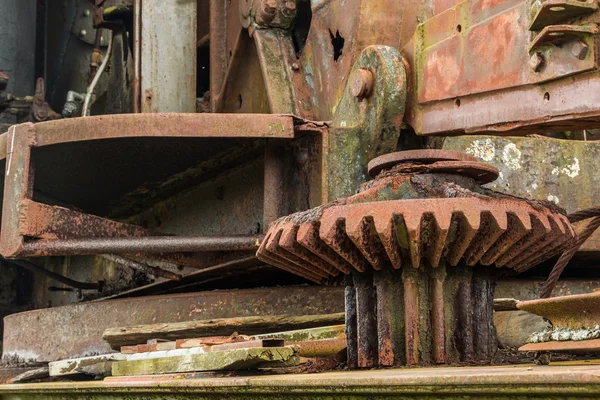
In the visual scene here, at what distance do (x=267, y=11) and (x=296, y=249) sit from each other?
2.37m

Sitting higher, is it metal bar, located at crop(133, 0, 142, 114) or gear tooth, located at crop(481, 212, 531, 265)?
metal bar, located at crop(133, 0, 142, 114)

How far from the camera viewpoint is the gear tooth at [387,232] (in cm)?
340

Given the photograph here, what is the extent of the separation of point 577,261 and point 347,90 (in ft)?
4.78

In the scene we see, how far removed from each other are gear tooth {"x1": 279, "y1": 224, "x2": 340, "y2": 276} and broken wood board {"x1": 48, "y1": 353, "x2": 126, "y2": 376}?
1.06 m

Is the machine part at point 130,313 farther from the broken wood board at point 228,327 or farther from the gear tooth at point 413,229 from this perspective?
the gear tooth at point 413,229

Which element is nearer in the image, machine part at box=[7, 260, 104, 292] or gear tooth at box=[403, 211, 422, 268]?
gear tooth at box=[403, 211, 422, 268]

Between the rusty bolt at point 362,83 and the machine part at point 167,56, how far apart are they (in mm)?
1728

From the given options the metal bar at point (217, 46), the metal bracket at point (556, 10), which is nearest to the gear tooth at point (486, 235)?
the metal bracket at point (556, 10)

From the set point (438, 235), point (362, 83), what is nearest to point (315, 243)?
point (438, 235)

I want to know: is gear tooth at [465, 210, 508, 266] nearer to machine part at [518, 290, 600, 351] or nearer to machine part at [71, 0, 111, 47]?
machine part at [518, 290, 600, 351]

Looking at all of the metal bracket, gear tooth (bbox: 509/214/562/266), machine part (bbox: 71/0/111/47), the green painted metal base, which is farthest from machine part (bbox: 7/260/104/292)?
the metal bracket

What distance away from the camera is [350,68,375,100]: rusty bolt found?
4.85 meters

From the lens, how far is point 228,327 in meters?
4.92

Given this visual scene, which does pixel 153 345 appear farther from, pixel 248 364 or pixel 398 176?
pixel 398 176
